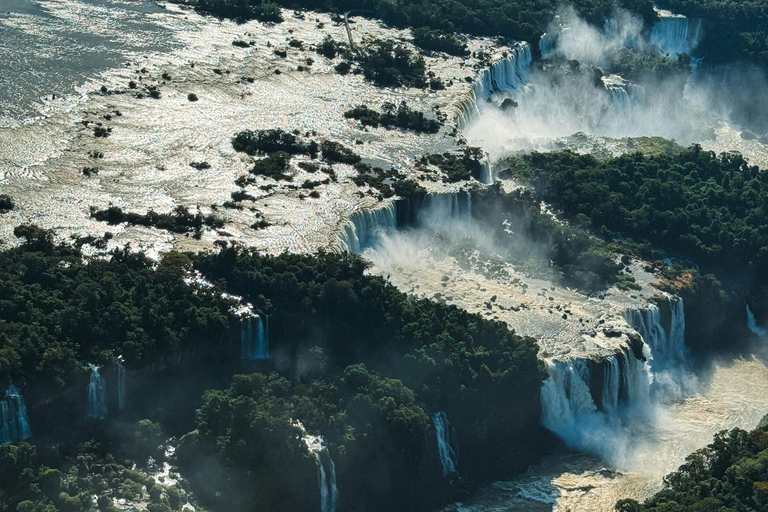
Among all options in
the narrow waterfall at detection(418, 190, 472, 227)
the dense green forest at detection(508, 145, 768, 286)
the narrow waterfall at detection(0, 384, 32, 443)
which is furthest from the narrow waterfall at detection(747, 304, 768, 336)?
the narrow waterfall at detection(0, 384, 32, 443)

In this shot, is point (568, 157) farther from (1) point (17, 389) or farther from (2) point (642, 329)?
(1) point (17, 389)

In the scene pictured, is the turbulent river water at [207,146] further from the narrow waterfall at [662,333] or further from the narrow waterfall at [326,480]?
the narrow waterfall at [326,480]

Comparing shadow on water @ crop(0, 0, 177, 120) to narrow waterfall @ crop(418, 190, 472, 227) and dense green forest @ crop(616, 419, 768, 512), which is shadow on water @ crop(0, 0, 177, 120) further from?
dense green forest @ crop(616, 419, 768, 512)

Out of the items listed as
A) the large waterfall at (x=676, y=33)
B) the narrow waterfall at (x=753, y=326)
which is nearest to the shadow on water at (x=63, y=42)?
the large waterfall at (x=676, y=33)

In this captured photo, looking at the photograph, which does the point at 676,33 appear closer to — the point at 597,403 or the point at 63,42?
the point at 63,42

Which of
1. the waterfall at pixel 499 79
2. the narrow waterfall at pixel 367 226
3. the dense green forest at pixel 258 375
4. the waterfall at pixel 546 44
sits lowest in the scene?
the dense green forest at pixel 258 375
